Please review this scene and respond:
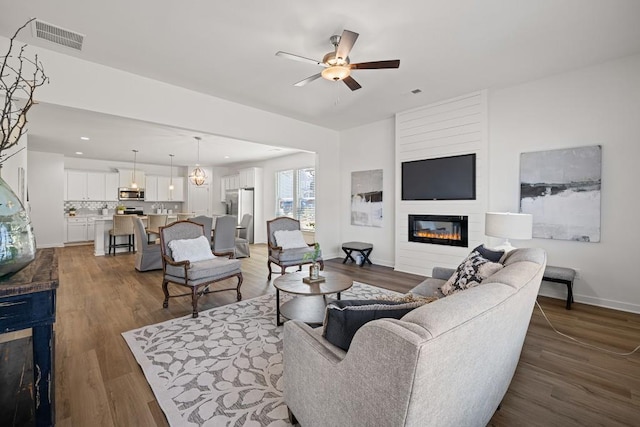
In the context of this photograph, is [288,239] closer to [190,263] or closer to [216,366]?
[190,263]

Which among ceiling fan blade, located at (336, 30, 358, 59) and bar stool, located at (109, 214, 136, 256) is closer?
ceiling fan blade, located at (336, 30, 358, 59)

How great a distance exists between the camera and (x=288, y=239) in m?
4.83

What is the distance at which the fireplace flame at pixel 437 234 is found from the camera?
466 cm

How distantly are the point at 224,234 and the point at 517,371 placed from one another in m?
5.07

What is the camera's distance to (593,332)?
2.84 m

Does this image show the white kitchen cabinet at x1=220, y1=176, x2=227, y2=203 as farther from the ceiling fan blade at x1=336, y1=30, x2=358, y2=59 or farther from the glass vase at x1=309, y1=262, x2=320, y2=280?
the ceiling fan blade at x1=336, y1=30, x2=358, y2=59

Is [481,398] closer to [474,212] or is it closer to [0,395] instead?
[0,395]

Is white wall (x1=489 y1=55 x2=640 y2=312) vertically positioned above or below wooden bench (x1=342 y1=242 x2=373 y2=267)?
above

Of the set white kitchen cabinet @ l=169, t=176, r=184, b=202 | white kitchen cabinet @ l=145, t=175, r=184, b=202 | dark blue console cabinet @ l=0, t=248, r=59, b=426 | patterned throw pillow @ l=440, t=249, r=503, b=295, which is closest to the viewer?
dark blue console cabinet @ l=0, t=248, r=59, b=426

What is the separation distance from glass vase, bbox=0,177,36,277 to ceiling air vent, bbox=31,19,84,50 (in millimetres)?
2313

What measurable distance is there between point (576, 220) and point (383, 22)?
337cm

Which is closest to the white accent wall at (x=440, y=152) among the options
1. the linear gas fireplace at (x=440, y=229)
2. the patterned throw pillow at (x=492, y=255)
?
the linear gas fireplace at (x=440, y=229)

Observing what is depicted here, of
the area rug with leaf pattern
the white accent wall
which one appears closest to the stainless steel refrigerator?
the white accent wall

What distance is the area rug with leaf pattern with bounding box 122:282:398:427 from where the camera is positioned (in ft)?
5.80
